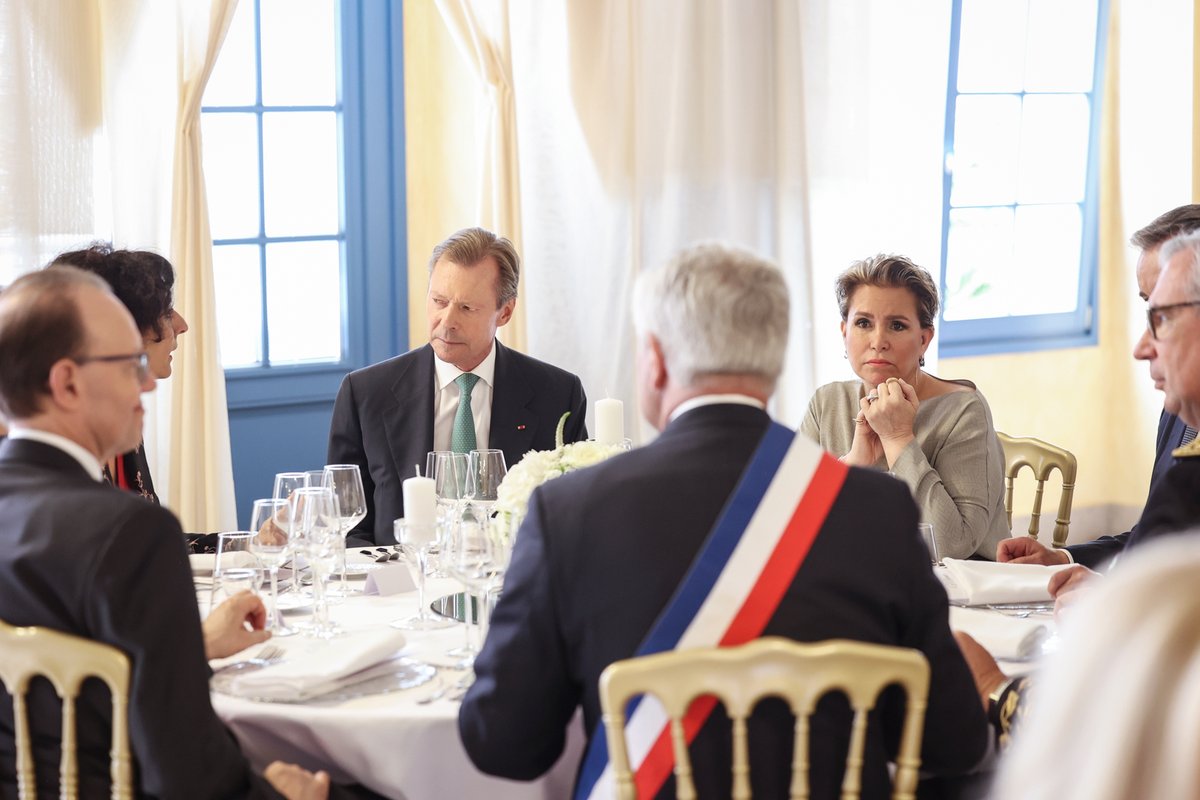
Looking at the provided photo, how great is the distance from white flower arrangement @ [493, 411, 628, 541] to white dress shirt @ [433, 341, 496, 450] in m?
1.10

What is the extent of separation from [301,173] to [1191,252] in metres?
3.26

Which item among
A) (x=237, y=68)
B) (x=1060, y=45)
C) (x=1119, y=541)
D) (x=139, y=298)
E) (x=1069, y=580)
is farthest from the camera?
(x=1060, y=45)

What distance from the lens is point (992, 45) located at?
235 inches

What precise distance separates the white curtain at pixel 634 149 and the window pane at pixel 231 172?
93 cm

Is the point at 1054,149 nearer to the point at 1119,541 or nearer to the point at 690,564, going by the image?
the point at 1119,541

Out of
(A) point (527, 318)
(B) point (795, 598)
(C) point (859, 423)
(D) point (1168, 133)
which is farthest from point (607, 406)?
(D) point (1168, 133)

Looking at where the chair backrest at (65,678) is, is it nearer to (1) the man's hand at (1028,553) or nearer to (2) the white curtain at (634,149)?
(1) the man's hand at (1028,553)

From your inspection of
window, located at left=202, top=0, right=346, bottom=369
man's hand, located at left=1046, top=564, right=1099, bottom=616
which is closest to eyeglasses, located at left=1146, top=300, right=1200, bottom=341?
man's hand, located at left=1046, top=564, right=1099, bottom=616

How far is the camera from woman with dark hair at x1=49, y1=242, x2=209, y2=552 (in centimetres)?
292

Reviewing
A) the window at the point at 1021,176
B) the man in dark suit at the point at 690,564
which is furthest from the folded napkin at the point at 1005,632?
the window at the point at 1021,176

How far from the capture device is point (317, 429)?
4.79 meters

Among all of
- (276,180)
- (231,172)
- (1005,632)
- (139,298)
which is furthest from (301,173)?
(1005,632)

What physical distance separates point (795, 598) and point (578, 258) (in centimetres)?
338

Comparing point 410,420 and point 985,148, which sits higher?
point 985,148
